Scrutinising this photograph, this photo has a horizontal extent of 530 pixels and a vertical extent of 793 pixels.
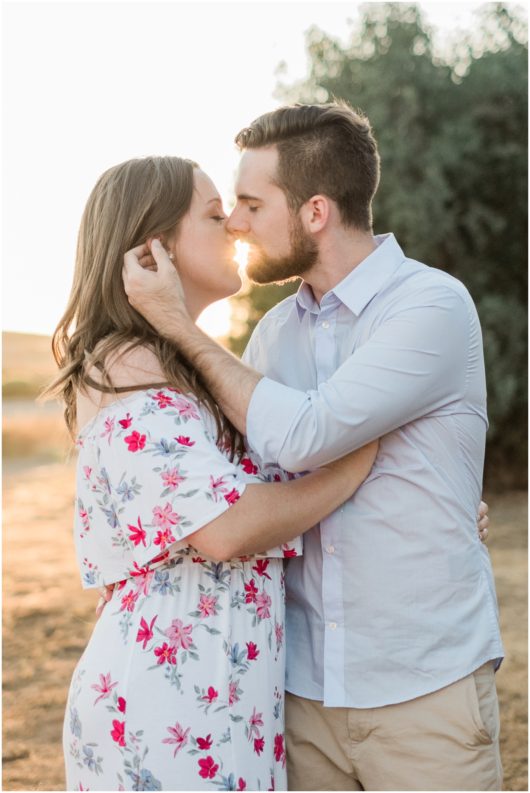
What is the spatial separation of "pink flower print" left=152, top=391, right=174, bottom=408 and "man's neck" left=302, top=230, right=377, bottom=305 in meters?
0.71

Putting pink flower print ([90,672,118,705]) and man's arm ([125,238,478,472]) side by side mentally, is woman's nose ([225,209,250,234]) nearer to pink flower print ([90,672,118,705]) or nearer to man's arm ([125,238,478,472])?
man's arm ([125,238,478,472])

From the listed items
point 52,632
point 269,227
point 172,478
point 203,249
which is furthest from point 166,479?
point 52,632

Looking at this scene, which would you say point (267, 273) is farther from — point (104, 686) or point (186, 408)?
point (104, 686)

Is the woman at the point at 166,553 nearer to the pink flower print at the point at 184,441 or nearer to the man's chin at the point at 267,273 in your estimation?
the pink flower print at the point at 184,441

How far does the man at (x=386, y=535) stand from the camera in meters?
2.33

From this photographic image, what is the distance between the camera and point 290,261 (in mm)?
2816

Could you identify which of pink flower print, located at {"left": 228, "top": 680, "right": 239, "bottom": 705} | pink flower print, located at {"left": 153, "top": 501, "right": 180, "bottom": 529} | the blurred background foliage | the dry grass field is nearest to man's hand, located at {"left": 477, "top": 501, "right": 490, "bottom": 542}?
pink flower print, located at {"left": 228, "top": 680, "right": 239, "bottom": 705}

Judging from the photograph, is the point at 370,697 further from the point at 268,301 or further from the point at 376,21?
the point at 376,21

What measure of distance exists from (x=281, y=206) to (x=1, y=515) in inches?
433

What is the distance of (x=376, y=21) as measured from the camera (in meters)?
11.7

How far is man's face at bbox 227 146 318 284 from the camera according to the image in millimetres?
2795

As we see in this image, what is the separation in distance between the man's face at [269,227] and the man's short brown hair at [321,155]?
3 cm

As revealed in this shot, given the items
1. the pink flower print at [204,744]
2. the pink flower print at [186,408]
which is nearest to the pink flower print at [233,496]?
the pink flower print at [186,408]

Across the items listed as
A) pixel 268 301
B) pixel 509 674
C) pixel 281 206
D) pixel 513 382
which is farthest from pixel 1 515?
pixel 281 206
